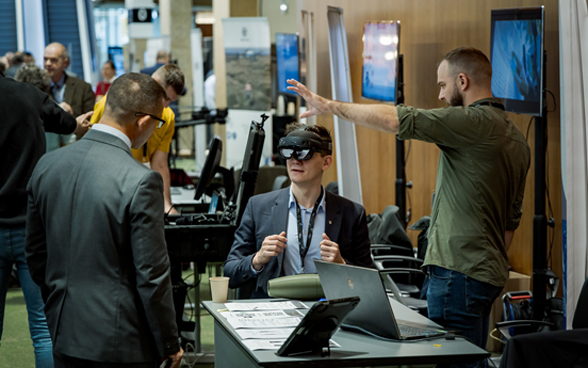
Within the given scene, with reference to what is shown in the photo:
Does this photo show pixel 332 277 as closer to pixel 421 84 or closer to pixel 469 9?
pixel 469 9

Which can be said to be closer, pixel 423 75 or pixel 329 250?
pixel 329 250

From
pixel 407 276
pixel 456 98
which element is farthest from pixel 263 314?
pixel 407 276

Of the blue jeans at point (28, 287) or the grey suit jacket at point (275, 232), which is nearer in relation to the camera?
the grey suit jacket at point (275, 232)

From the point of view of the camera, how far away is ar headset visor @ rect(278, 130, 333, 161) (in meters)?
2.74

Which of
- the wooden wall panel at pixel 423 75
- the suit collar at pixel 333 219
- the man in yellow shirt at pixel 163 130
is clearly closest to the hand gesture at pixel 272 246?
the suit collar at pixel 333 219

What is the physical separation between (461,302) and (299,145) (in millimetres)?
921

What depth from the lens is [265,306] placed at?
2543 mm

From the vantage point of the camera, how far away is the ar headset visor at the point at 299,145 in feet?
8.98

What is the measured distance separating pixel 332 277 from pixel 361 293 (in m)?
0.15

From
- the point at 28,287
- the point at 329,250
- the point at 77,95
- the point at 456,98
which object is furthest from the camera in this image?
the point at 77,95

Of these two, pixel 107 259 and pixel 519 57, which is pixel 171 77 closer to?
pixel 519 57

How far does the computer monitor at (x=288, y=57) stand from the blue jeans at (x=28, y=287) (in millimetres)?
5805

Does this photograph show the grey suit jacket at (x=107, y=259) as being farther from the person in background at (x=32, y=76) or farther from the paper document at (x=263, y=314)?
the person in background at (x=32, y=76)

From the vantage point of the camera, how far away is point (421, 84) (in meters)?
5.95
